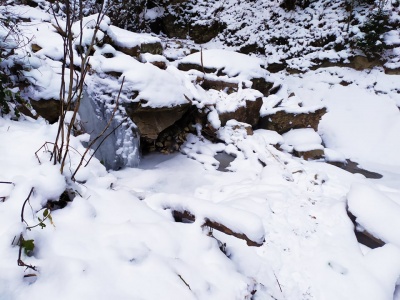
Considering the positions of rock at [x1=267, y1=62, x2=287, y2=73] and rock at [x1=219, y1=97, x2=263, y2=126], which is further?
rock at [x1=267, y1=62, x2=287, y2=73]

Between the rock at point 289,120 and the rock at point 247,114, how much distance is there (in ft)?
0.98

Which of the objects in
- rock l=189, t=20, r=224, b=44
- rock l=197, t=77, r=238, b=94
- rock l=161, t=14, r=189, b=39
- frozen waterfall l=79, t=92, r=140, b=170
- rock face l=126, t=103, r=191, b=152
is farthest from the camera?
rock l=161, t=14, r=189, b=39

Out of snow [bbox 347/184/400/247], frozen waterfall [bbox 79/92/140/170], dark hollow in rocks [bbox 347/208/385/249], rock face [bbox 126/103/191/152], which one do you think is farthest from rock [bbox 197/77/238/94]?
dark hollow in rocks [bbox 347/208/385/249]

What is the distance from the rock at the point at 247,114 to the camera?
5.54 metres

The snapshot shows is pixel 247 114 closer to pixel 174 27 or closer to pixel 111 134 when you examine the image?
pixel 111 134

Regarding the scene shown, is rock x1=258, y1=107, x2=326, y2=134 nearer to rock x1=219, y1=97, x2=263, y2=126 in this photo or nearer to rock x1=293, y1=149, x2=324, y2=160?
rock x1=219, y1=97, x2=263, y2=126

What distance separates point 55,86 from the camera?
3.27m

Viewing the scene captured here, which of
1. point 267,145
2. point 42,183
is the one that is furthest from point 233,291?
point 267,145

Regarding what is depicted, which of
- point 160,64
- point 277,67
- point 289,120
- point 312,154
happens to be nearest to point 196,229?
point 160,64

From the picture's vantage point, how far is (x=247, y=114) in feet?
18.8

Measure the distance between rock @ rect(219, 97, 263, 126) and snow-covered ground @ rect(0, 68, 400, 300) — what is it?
763 mm

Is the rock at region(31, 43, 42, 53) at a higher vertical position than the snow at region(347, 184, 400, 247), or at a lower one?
higher

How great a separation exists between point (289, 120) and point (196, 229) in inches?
198

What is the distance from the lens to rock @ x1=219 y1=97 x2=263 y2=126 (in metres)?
5.54
